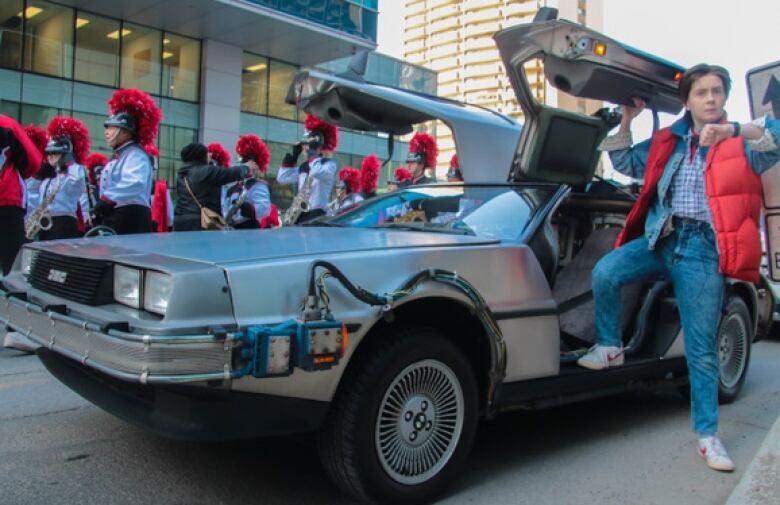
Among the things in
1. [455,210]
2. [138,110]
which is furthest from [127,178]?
[455,210]

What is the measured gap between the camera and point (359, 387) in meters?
2.62

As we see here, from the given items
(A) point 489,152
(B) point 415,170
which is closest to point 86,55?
(B) point 415,170

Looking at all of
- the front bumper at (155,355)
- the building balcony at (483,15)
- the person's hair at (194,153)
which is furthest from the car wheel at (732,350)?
the building balcony at (483,15)

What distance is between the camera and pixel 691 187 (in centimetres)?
354

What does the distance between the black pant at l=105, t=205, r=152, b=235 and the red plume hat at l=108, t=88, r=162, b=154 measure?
667 mm

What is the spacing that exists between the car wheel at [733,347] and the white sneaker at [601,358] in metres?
1.25

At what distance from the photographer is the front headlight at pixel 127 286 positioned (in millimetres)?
2555

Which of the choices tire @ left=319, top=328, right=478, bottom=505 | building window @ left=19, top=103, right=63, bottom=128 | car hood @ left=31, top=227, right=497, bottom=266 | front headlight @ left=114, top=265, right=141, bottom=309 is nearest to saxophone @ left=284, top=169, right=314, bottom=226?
car hood @ left=31, top=227, right=497, bottom=266

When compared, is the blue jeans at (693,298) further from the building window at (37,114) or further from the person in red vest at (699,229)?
the building window at (37,114)

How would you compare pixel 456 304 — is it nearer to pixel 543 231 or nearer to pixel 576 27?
pixel 543 231

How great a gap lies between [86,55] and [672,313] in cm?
1859

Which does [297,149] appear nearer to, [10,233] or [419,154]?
[419,154]

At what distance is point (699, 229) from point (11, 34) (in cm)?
1872

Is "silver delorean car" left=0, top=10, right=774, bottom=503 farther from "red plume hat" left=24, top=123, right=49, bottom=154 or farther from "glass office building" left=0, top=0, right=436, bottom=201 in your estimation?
"glass office building" left=0, top=0, right=436, bottom=201
